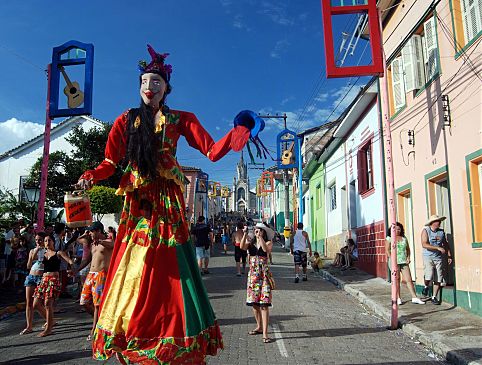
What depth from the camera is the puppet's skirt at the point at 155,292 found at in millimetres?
2730

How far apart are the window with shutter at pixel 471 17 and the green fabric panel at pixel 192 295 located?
21.8 ft

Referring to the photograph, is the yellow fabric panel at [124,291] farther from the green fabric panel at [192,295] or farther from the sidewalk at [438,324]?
the sidewalk at [438,324]

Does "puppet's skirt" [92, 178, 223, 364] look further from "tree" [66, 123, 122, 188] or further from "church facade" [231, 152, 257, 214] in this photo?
"church facade" [231, 152, 257, 214]

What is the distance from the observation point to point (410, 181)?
403 inches

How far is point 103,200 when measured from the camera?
18.3 m

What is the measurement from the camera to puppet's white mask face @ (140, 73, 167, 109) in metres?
3.33

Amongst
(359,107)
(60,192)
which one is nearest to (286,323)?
(359,107)

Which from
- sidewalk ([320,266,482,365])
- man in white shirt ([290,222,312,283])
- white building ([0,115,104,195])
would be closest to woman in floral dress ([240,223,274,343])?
sidewalk ([320,266,482,365])

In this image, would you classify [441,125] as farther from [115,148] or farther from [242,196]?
[242,196]

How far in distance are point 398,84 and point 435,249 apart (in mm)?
4502

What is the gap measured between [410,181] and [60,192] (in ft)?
50.6

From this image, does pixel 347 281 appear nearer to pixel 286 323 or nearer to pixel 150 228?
pixel 286 323

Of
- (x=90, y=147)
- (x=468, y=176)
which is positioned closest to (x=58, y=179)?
(x=90, y=147)

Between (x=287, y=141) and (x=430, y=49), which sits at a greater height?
(x=287, y=141)
